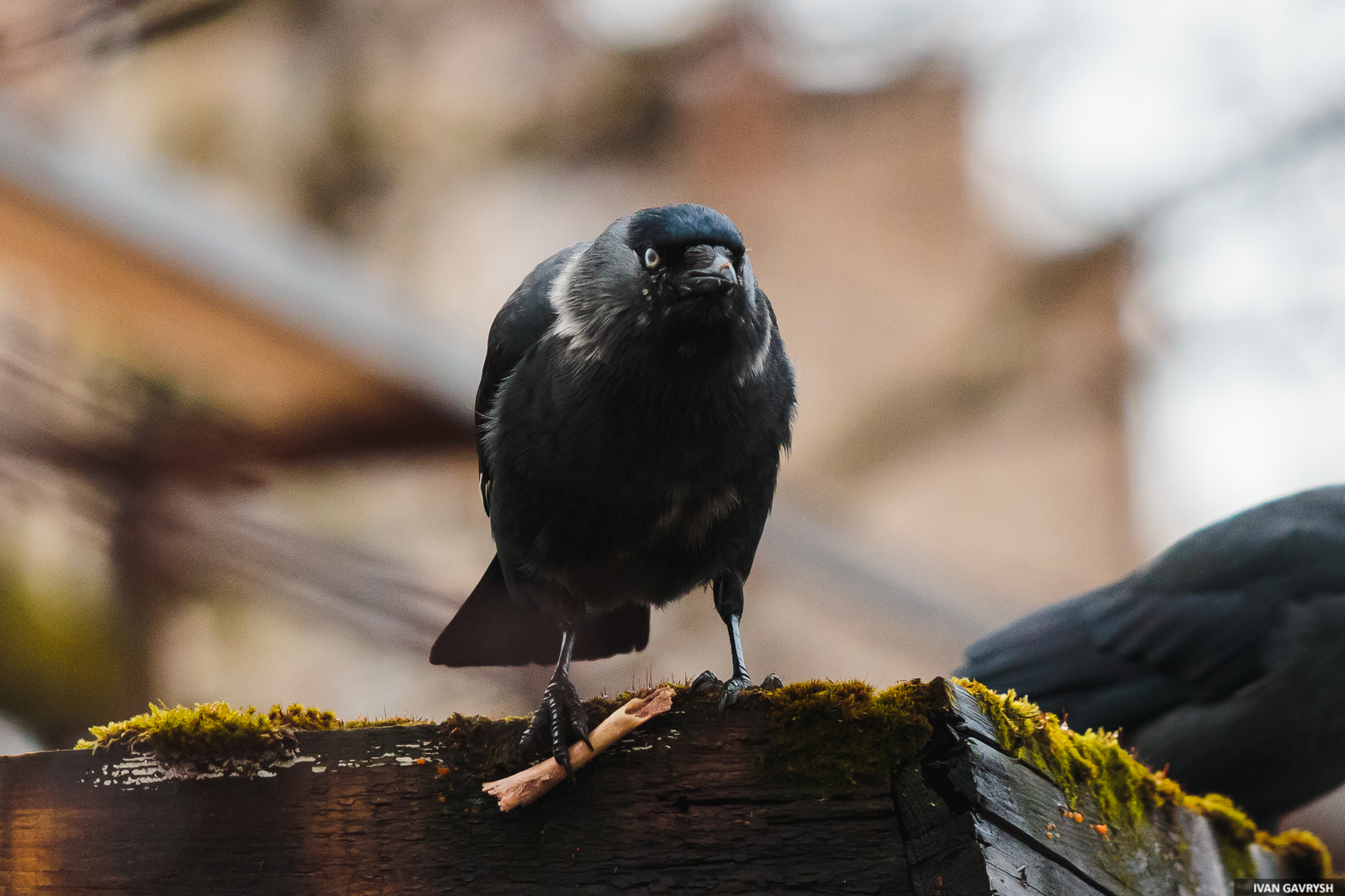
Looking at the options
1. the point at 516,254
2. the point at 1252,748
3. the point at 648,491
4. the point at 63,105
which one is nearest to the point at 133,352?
the point at 63,105

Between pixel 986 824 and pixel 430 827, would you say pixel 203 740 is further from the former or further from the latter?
pixel 986 824

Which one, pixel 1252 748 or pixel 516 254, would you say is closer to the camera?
pixel 1252 748

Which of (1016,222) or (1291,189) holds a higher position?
(1016,222)

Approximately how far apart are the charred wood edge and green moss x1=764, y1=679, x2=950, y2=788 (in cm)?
3

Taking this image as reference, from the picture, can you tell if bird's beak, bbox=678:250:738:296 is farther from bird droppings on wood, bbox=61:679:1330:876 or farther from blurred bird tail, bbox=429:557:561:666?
blurred bird tail, bbox=429:557:561:666

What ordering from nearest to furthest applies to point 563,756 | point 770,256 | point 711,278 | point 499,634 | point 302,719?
1. point 563,756
2. point 302,719
3. point 711,278
4. point 499,634
5. point 770,256

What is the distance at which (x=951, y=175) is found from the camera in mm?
12016

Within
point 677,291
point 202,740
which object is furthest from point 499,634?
point 202,740

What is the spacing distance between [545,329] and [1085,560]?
32.8ft

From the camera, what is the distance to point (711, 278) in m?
2.43

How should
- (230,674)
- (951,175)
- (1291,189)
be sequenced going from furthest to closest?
(951,175)
(1291,189)
(230,674)

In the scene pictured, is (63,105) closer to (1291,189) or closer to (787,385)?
(787,385)

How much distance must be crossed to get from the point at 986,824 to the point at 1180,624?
123 inches

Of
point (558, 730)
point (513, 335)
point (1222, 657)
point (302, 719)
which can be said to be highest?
point (513, 335)
